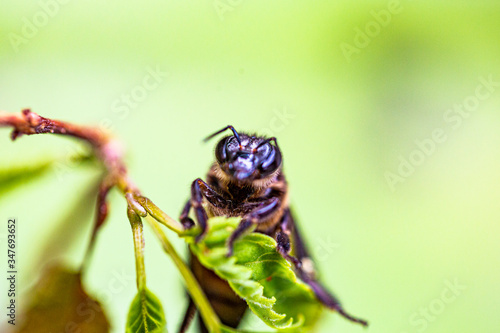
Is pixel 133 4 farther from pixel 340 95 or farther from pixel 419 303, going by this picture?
pixel 419 303

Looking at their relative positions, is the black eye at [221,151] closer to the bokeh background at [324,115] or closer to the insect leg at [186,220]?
the insect leg at [186,220]

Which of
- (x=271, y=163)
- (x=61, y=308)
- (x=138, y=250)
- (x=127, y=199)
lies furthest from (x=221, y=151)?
(x=61, y=308)

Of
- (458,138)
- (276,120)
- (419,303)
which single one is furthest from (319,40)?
(419,303)

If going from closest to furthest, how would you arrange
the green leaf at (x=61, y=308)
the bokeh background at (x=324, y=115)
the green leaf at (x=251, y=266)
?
the green leaf at (x=251, y=266)
the green leaf at (x=61, y=308)
the bokeh background at (x=324, y=115)

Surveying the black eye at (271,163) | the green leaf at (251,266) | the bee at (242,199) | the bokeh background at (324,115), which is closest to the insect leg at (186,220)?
the bee at (242,199)

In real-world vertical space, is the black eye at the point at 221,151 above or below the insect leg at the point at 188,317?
above

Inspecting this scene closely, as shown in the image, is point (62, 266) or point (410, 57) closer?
point (62, 266)

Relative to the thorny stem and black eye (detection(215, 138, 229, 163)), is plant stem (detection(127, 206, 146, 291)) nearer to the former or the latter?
the thorny stem

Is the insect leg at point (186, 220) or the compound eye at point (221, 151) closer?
the insect leg at point (186, 220)
